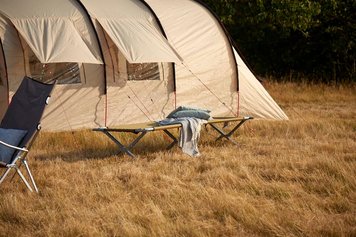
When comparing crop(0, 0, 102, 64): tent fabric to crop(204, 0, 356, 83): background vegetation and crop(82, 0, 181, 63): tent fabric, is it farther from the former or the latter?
crop(204, 0, 356, 83): background vegetation

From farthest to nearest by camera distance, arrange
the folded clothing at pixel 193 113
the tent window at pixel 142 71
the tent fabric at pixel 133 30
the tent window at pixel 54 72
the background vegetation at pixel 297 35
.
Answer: the background vegetation at pixel 297 35
the tent window at pixel 142 71
the tent window at pixel 54 72
the tent fabric at pixel 133 30
the folded clothing at pixel 193 113

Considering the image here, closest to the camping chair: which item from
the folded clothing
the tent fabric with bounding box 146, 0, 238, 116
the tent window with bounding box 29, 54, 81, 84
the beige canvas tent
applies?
the beige canvas tent

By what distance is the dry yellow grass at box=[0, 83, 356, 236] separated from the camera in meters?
4.98

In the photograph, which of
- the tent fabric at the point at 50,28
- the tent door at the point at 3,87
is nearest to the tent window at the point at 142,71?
the tent fabric at the point at 50,28

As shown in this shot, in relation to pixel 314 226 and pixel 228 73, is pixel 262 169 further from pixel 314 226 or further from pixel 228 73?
pixel 228 73

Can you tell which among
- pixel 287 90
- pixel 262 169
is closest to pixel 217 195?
pixel 262 169

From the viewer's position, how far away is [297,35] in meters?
21.1

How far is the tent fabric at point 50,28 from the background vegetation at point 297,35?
8.03m

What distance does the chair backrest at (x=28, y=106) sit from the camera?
664 cm

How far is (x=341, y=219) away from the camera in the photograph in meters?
5.09

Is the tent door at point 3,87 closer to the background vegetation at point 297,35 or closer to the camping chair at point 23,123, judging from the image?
the camping chair at point 23,123

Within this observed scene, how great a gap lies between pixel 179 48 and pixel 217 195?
5373 mm

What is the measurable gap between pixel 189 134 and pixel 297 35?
534 inches

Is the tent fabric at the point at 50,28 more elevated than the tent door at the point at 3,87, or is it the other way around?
the tent fabric at the point at 50,28
